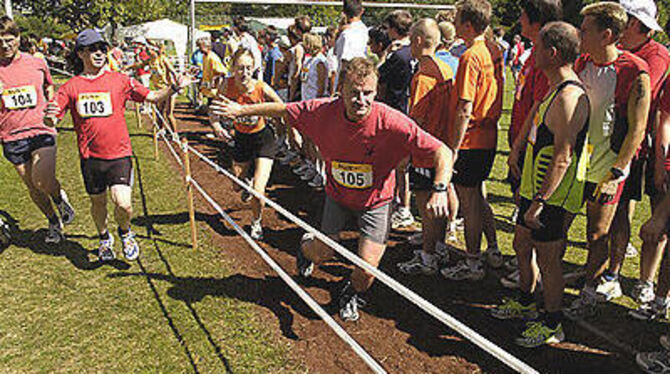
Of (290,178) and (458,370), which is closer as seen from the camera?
(458,370)

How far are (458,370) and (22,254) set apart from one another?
15.9 ft

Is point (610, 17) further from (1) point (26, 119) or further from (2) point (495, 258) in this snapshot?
(1) point (26, 119)

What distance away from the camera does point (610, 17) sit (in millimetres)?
3350

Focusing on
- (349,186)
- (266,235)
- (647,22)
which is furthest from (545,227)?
(266,235)

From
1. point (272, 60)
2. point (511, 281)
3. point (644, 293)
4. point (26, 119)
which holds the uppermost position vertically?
point (272, 60)

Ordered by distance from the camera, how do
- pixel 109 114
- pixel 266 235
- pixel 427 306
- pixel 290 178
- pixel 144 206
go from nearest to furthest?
pixel 427 306 < pixel 109 114 < pixel 266 235 < pixel 144 206 < pixel 290 178

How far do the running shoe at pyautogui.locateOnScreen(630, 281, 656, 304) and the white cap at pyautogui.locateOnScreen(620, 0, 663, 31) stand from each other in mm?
2160

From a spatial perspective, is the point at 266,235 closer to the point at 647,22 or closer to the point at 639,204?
the point at 647,22

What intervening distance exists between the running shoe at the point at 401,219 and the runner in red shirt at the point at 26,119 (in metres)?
4.13

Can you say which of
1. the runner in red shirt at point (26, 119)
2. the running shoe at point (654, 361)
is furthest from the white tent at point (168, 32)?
the running shoe at point (654, 361)

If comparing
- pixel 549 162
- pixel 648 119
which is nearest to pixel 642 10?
pixel 648 119

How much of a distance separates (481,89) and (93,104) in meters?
3.72

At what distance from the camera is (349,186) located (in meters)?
3.82

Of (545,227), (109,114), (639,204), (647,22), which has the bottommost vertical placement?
(639,204)
